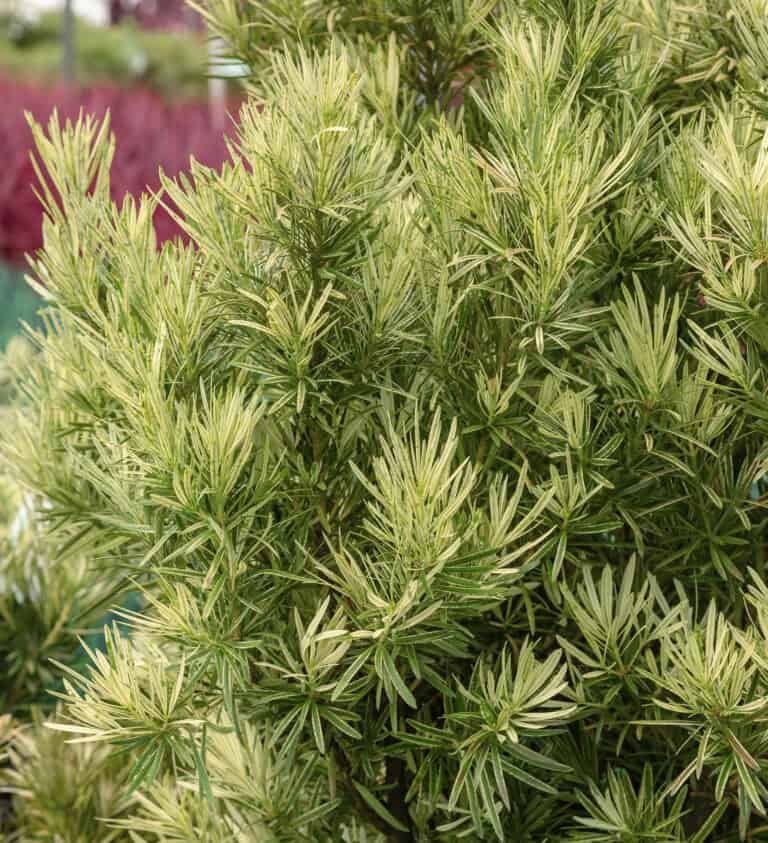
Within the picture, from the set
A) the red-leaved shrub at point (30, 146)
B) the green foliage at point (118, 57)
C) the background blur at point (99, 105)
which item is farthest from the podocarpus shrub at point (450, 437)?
the green foliage at point (118, 57)

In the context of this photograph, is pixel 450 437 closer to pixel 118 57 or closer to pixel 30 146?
pixel 30 146

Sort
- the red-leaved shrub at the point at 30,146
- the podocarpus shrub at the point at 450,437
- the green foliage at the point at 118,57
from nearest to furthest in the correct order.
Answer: the podocarpus shrub at the point at 450,437 → the red-leaved shrub at the point at 30,146 → the green foliage at the point at 118,57

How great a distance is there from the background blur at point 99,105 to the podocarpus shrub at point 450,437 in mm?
178

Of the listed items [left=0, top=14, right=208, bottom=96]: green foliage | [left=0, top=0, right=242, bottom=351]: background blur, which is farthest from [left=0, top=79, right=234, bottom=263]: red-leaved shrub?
[left=0, top=14, right=208, bottom=96]: green foliage

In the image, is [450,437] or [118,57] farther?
[118,57]

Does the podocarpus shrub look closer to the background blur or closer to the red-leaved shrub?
the background blur

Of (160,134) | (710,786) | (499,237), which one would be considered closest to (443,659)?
(710,786)

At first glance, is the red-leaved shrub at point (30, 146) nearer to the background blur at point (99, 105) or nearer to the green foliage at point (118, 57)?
the background blur at point (99, 105)

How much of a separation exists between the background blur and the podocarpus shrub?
18 cm

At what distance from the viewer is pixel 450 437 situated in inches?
39.8

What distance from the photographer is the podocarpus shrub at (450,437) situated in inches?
41.8

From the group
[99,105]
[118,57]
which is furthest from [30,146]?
[118,57]

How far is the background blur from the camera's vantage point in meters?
6.02

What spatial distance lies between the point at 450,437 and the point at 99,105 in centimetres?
841
